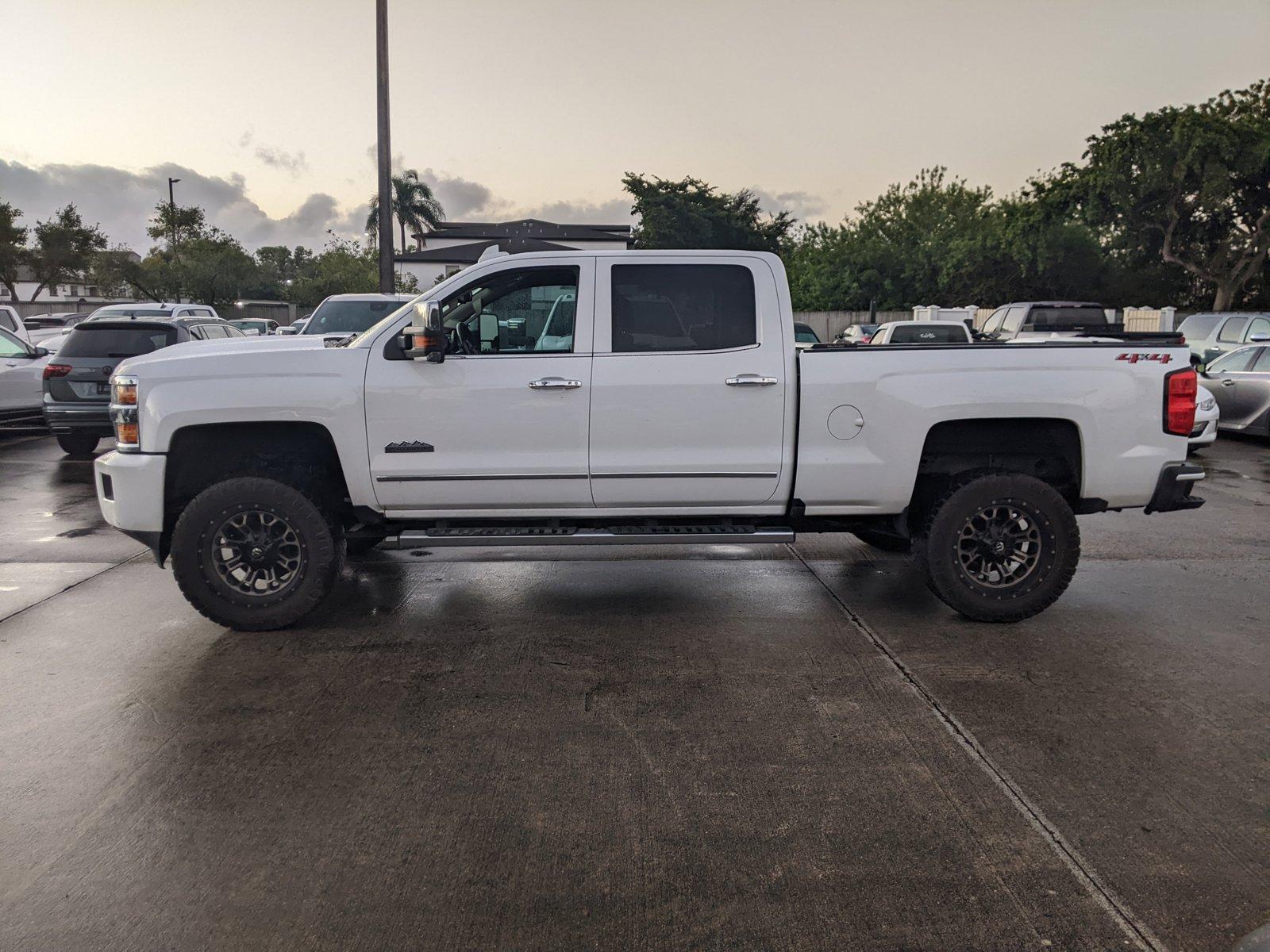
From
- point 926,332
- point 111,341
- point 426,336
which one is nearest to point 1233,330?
point 926,332

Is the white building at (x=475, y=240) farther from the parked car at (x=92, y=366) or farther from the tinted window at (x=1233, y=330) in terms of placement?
the parked car at (x=92, y=366)

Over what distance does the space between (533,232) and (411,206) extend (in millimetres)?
14364

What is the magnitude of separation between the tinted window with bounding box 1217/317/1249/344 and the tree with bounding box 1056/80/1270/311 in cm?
1454

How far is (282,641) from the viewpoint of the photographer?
5.94 metres

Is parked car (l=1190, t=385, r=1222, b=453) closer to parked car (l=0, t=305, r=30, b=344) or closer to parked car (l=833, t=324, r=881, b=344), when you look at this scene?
parked car (l=833, t=324, r=881, b=344)

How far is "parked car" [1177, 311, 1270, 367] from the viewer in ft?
64.2

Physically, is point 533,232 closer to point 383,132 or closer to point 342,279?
point 342,279

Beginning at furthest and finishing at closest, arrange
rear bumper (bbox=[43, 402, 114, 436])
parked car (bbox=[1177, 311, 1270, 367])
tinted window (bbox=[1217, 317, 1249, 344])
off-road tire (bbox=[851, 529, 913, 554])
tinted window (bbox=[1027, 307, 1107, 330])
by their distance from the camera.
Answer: tinted window (bbox=[1217, 317, 1249, 344]) < parked car (bbox=[1177, 311, 1270, 367]) < tinted window (bbox=[1027, 307, 1107, 330]) < rear bumper (bbox=[43, 402, 114, 436]) < off-road tire (bbox=[851, 529, 913, 554])

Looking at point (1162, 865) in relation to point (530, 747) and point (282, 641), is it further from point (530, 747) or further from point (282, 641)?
point (282, 641)

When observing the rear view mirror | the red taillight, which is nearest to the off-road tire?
the red taillight

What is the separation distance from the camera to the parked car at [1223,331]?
19.6 meters

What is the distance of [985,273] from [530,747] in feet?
136

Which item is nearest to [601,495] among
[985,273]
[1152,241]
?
[1152,241]

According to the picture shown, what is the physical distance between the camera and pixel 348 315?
14180 millimetres
